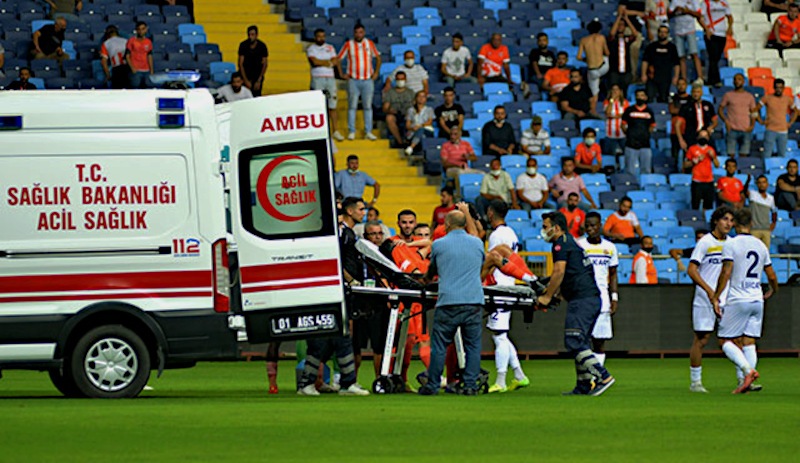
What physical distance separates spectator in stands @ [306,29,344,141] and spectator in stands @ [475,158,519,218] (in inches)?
138

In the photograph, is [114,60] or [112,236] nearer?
[112,236]

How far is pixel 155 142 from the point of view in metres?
17.1

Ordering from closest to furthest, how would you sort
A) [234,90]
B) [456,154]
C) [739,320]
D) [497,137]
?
[739,320] < [234,90] < [456,154] < [497,137]

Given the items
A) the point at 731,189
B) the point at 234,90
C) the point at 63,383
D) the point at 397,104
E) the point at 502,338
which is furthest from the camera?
the point at 397,104

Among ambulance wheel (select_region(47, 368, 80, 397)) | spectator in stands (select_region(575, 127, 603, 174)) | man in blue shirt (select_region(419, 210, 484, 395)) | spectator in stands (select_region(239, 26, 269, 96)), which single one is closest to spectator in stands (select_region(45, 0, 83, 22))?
spectator in stands (select_region(239, 26, 269, 96))

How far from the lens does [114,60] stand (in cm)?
3123

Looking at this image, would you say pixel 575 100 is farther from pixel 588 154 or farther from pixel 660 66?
pixel 660 66

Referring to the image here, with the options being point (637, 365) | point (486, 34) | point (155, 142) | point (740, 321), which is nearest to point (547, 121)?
point (486, 34)

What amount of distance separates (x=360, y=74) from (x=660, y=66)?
256 inches

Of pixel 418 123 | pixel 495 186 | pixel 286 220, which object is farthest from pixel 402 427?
pixel 418 123

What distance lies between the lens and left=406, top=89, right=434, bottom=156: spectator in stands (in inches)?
1297

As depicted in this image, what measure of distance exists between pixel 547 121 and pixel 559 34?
3080mm

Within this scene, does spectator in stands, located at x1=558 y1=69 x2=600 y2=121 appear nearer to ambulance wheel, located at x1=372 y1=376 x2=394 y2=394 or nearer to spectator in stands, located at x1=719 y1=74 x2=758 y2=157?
spectator in stands, located at x1=719 y1=74 x2=758 y2=157

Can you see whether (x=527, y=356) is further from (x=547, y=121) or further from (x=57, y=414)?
(x=57, y=414)
